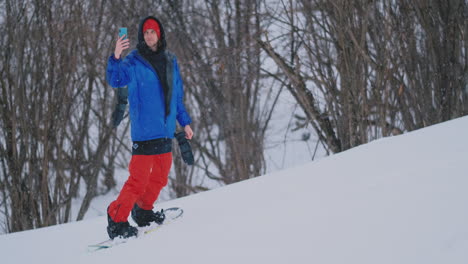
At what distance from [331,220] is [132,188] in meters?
1.49

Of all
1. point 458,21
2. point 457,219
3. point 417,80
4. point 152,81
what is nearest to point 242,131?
point 417,80

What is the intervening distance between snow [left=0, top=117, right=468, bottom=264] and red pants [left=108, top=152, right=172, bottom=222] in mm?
299

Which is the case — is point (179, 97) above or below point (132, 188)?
above

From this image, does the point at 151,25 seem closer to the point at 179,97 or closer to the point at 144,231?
the point at 179,97

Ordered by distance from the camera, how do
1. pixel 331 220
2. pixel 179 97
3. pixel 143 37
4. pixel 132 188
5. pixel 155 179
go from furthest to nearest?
pixel 179 97 → pixel 155 179 → pixel 143 37 → pixel 132 188 → pixel 331 220

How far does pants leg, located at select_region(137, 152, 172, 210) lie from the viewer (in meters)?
3.40

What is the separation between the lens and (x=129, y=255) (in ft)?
8.73

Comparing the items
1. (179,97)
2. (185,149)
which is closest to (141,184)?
(185,149)

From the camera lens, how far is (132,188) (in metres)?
3.22

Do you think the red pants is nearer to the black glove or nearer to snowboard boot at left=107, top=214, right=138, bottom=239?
snowboard boot at left=107, top=214, right=138, bottom=239

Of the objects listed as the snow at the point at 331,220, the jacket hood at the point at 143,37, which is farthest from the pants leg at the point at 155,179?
the jacket hood at the point at 143,37

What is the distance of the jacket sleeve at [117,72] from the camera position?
3.07 m

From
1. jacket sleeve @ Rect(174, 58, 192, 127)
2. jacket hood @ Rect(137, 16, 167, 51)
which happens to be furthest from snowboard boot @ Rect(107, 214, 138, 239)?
jacket hood @ Rect(137, 16, 167, 51)

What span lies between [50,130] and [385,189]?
255 inches
